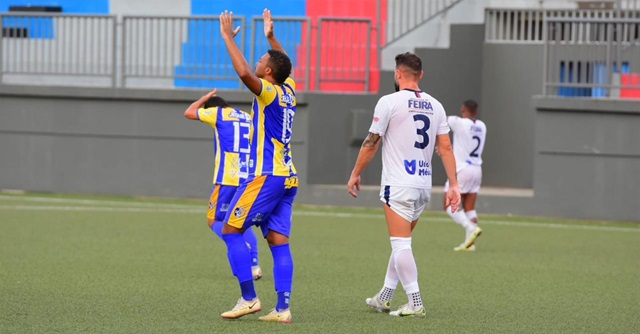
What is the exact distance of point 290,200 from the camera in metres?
8.91

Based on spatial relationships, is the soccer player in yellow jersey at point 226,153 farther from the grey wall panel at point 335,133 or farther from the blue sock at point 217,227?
the grey wall panel at point 335,133

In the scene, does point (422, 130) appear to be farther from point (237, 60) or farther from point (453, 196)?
point (237, 60)

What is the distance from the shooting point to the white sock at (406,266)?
8977 millimetres

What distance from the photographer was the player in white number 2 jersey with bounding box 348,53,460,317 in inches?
354

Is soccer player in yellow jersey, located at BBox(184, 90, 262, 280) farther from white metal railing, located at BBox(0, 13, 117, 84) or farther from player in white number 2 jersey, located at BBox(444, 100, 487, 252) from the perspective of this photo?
white metal railing, located at BBox(0, 13, 117, 84)

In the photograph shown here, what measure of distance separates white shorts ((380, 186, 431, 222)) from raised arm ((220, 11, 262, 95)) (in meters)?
1.34

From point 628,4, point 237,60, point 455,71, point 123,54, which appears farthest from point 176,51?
point 237,60

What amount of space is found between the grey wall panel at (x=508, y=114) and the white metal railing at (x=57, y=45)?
723 centimetres

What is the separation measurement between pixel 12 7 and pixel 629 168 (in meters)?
12.7

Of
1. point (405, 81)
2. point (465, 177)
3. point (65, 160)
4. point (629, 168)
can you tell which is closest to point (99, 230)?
point (465, 177)

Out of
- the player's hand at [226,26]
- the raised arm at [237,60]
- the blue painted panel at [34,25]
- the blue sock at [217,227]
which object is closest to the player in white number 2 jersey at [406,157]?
the raised arm at [237,60]

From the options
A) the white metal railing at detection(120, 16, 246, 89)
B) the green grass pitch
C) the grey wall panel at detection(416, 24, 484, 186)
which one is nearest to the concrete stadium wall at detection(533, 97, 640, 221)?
the green grass pitch

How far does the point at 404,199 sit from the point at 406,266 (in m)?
0.51

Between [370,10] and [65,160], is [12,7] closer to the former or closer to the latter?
[65,160]
